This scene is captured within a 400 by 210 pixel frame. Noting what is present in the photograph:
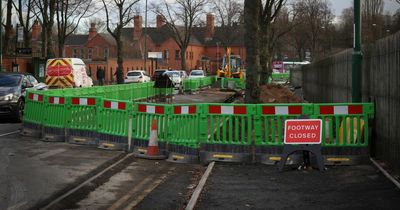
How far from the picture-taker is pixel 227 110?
11.0 metres

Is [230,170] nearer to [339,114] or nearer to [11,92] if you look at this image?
[339,114]

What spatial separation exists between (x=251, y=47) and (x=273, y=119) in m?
6.07

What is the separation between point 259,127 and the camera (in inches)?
422

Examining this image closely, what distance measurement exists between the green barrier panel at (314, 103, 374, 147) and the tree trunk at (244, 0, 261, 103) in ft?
19.5

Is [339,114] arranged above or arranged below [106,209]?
above

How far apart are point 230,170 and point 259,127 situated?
1.03 metres

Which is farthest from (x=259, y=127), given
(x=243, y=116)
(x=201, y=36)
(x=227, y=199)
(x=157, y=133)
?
(x=201, y=36)

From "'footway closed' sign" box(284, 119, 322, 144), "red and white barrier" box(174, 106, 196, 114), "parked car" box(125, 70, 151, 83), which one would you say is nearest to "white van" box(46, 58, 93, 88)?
"red and white barrier" box(174, 106, 196, 114)

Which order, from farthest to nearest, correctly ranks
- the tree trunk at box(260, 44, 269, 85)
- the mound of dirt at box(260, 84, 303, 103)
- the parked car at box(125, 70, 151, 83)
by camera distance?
1. the parked car at box(125, 70, 151, 83)
2. the tree trunk at box(260, 44, 269, 85)
3. the mound of dirt at box(260, 84, 303, 103)

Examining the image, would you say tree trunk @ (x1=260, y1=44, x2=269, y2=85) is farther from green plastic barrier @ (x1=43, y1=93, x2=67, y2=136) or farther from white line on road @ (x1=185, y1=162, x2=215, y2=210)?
white line on road @ (x1=185, y1=162, x2=215, y2=210)

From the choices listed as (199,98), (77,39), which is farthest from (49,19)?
(77,39)

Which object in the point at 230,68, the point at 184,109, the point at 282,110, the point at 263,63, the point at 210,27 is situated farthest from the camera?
the point at 210,27

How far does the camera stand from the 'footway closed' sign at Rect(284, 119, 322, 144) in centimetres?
1011

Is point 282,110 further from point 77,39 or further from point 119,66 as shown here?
point 77,39
